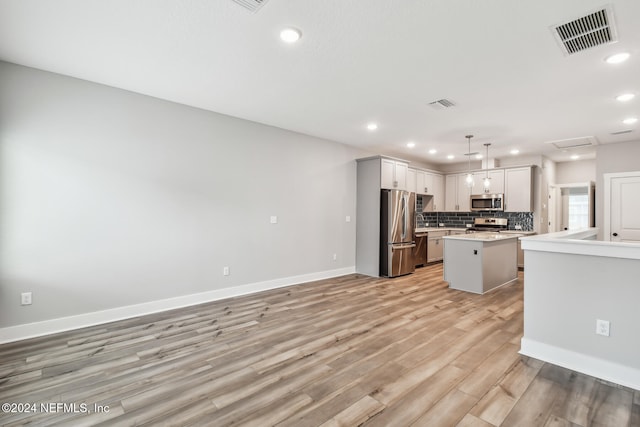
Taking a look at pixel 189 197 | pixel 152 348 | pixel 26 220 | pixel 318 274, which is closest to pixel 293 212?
pixel 318 274

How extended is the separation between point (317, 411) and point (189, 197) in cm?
319

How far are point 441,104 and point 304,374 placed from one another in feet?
11.8

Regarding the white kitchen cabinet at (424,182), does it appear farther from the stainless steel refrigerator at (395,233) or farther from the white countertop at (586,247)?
the white countertop at (586,247)

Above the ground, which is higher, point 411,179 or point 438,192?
point 411,179

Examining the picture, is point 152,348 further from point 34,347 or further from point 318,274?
point 318,274

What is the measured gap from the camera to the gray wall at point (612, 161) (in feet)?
18.6

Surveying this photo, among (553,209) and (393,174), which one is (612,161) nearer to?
(553,209)

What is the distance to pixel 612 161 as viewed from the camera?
5883 mm

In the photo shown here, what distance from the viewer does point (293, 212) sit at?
5.29 metres

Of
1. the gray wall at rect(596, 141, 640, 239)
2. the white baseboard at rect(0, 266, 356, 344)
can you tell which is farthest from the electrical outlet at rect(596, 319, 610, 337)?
the gray wall at rect(596, 141, 640, 239)

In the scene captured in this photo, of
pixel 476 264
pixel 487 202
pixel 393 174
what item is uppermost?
pixel 393 174

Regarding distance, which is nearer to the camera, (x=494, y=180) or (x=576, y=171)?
(x=494, y=180)

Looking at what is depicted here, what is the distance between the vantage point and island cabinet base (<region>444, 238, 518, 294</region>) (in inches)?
189

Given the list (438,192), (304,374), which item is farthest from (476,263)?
(438,192)
